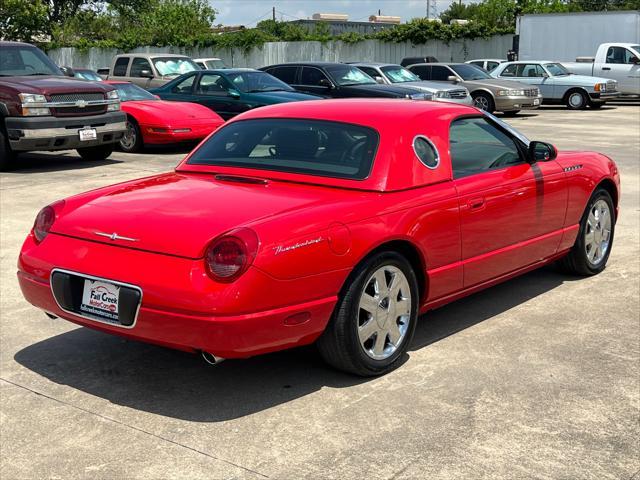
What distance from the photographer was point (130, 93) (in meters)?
16.1

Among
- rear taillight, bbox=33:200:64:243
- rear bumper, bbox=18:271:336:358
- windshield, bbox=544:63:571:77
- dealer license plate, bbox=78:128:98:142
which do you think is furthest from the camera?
windshield, bbox=544:63:571:77

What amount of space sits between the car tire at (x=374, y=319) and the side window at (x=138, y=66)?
673 inches

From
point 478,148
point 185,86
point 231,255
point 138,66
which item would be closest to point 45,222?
point 231,255

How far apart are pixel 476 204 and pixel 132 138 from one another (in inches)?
432

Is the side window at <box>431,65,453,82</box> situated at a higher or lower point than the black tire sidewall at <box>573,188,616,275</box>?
higher

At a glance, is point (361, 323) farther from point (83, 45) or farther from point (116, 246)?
point (83, 45)

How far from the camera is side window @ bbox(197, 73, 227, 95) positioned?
54.7ft

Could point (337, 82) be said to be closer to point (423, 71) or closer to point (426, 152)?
point (423, 71)

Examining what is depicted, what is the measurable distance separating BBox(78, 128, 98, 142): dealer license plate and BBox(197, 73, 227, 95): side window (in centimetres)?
389

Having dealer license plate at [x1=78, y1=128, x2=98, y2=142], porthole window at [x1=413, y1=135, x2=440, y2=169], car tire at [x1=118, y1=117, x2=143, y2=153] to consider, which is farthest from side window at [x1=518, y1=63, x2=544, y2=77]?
porthole window at [x1=413, y1=135, x2=440, y2=169]

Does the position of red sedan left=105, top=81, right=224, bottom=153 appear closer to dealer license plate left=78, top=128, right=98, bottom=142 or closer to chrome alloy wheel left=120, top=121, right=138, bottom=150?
chrome alloy wheel left=120, top=121, right=138, bottom=150

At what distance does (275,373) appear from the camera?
478cm

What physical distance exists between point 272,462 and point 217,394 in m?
0.83

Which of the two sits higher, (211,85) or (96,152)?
(211,85)
